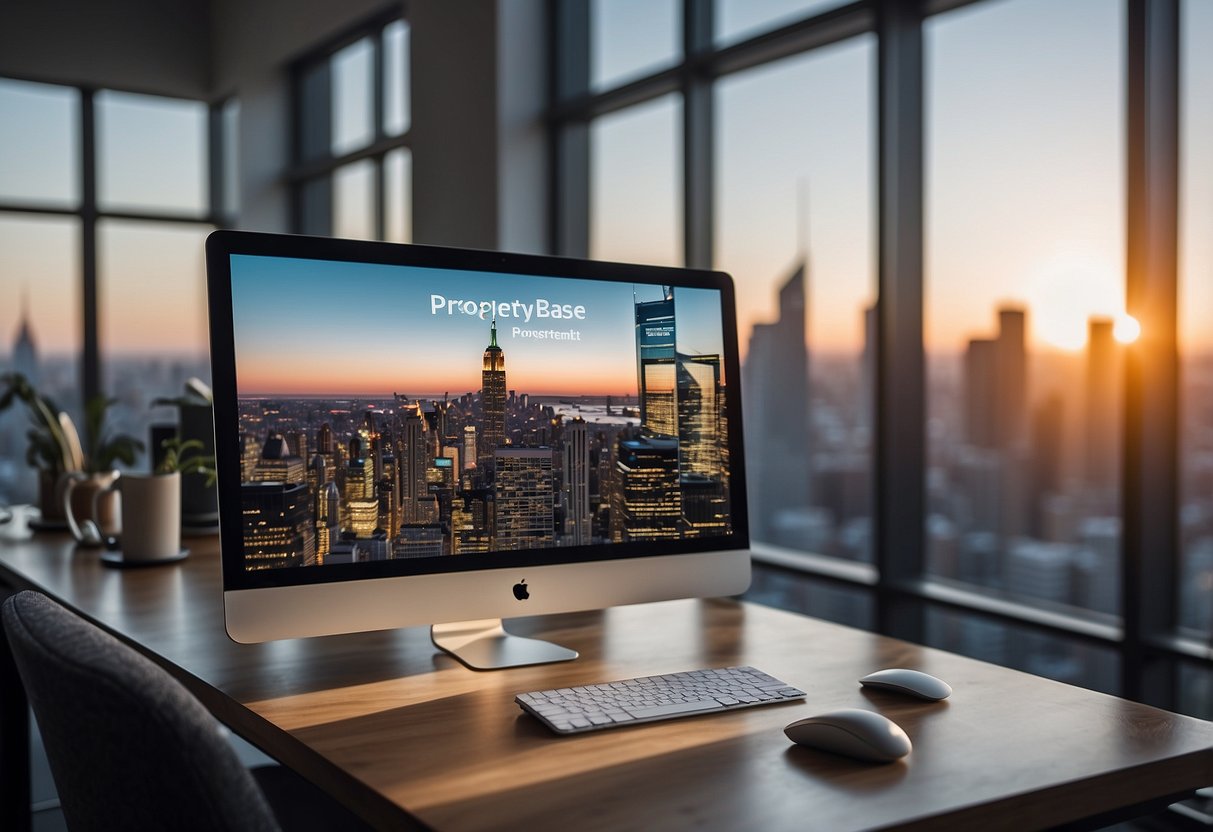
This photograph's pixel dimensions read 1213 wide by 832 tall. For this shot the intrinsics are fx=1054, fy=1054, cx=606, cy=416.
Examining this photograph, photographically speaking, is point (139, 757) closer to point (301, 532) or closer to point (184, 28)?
point (301, 532)

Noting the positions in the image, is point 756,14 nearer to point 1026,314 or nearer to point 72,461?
point 1026,314

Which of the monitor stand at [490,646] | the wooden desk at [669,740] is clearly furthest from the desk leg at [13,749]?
the monitor stand at [490,646]

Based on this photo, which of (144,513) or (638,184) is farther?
(638,184)

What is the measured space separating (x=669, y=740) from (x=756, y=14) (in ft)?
8.12

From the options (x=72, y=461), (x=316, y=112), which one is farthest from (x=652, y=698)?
(x=316, y=112)

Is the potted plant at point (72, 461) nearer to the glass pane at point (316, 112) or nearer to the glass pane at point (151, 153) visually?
the glass pane at point (316, 112)

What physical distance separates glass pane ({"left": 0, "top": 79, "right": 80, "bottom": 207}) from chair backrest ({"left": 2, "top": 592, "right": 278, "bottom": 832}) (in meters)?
5.40

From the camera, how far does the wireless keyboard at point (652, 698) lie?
1.06 m

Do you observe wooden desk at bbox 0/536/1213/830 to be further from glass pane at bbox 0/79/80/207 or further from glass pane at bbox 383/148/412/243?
glass pane at bbox 0/79/80/207

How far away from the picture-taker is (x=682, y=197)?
323 centimetres

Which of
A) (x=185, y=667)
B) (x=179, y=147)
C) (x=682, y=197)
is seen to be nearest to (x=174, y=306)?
(x=179, y=147)

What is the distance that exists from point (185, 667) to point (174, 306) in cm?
488

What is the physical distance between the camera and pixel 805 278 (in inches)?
113

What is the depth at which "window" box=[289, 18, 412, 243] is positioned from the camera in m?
4.62
